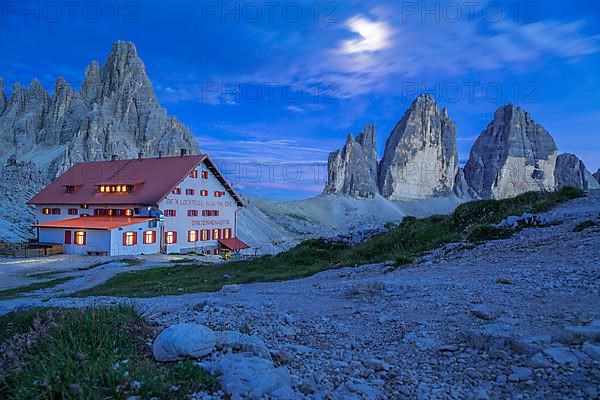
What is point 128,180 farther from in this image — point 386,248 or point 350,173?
point 350,173

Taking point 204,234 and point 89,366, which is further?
point 204,234

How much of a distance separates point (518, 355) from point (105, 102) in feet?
570

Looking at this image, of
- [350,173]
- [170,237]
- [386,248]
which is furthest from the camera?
[350,173]

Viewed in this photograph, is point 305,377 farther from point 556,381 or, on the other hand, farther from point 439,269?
point 439,269

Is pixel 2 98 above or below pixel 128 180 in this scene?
above

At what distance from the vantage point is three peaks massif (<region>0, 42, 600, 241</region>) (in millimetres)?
122863

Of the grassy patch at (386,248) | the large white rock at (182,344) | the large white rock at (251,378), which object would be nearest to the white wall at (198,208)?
the grassy patch at (386,248)

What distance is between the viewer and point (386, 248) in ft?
58.8

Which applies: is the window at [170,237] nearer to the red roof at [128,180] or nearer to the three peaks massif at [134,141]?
the red roof at [128,180]

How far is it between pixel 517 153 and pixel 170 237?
197 metres

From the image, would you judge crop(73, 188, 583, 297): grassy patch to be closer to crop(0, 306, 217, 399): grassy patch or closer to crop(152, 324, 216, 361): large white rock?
crop(152, 324, 216, 361): large white rock

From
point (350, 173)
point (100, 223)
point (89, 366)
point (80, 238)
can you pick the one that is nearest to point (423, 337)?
point (89, 366)

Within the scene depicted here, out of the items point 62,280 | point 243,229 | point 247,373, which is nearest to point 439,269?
point 247,373

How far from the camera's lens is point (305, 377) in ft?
14.6
